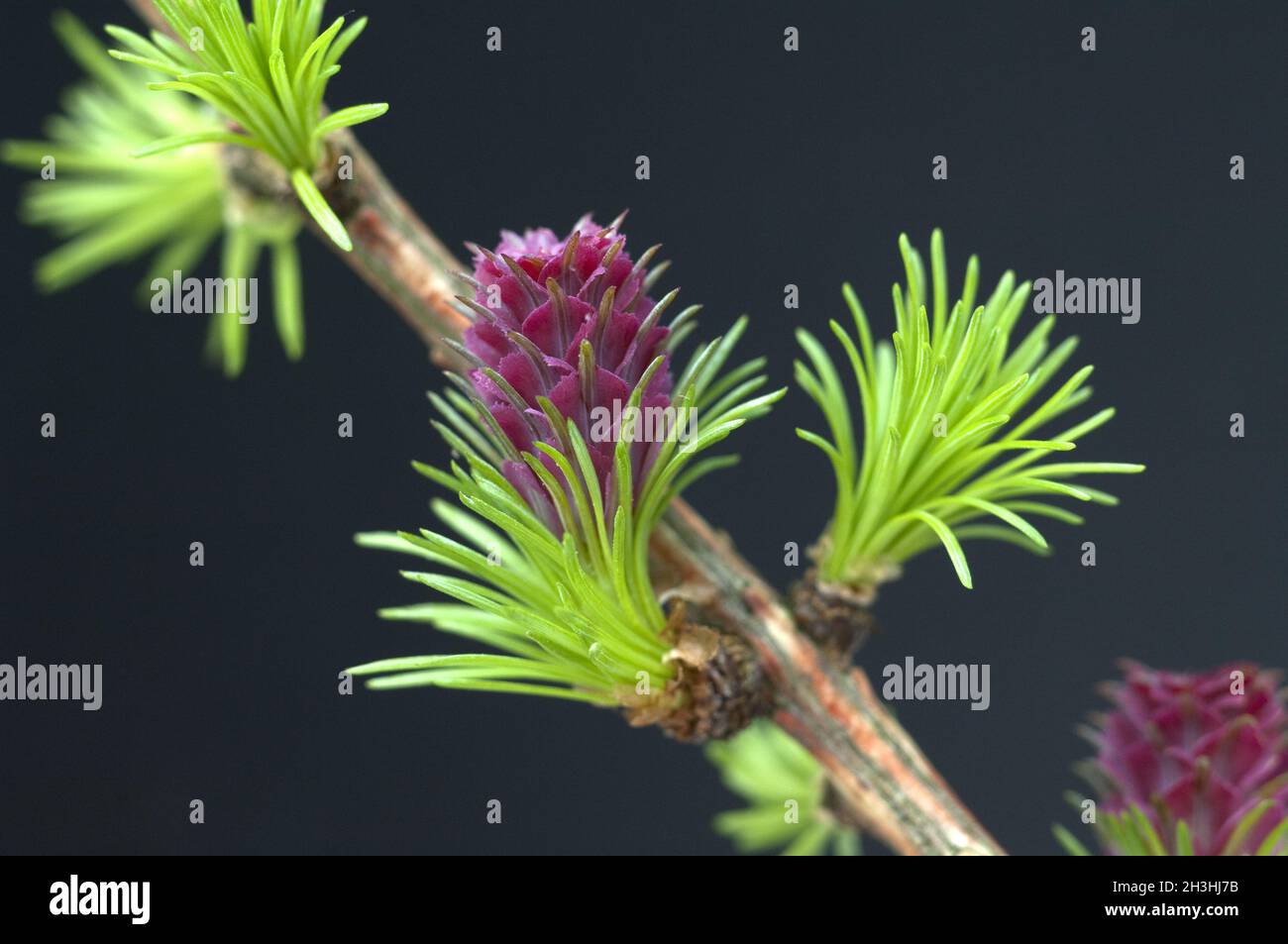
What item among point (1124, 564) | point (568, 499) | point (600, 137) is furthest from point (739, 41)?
point (568, 499)

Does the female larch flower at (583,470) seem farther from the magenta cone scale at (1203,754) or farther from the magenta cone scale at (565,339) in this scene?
the magenta cone scale at (1203,754)

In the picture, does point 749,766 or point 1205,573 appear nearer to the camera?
point 749,766

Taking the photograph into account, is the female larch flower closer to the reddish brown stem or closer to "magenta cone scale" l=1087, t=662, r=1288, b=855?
the reddish brown stem

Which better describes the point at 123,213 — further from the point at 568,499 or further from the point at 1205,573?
the point at 1205,573

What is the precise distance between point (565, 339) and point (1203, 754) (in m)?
0.27

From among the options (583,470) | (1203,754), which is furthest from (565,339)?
(1203,754)

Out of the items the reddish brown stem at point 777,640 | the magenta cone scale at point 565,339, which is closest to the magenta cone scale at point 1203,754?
the reddish brown stem at point 777,640

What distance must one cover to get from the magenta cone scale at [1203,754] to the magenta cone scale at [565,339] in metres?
0.22

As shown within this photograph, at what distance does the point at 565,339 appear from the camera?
358 millimetres

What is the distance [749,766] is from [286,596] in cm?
64

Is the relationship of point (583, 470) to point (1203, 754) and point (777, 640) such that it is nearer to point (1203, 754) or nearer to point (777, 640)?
point (777, 640)

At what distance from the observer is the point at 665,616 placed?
446 mm

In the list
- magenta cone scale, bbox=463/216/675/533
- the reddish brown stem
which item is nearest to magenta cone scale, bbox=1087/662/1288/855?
the reddish brown stem

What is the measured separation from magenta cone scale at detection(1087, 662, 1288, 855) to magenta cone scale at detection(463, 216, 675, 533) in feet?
0.72
